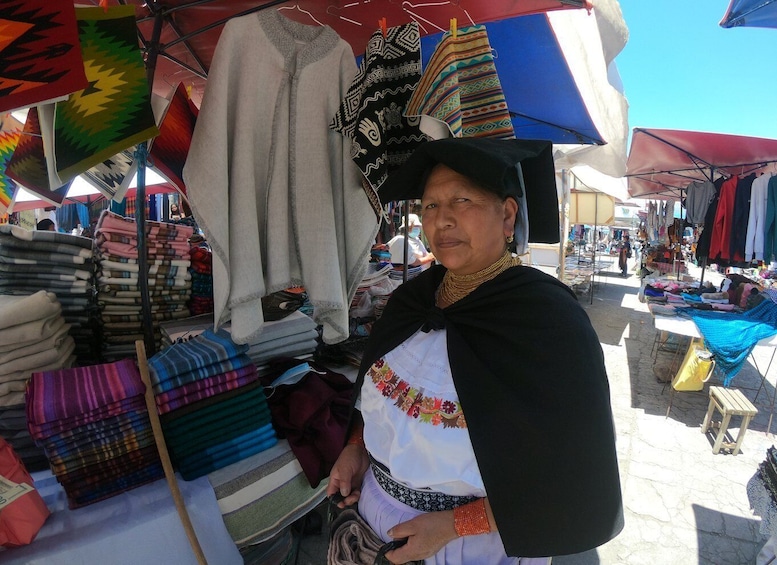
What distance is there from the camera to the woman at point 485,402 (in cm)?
105

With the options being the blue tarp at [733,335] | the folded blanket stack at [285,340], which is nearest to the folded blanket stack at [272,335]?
the folded blanket stack at [285,340]

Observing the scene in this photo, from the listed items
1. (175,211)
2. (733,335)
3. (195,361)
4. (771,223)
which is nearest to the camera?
(195,361)

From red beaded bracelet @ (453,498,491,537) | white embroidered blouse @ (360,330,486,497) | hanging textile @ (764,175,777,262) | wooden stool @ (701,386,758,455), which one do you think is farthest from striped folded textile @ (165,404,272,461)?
hanging textile @ (764,175,777,262)

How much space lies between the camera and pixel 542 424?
3.47ft

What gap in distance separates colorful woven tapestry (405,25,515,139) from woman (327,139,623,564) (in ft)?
1.10

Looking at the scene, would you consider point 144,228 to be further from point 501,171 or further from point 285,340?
point 501,171

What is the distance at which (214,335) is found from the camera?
1.70m

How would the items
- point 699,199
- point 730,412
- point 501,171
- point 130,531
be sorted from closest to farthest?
point 501,171
point 130,531
point 730,412
point 699,199

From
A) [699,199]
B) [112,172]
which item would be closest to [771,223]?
[699,199]

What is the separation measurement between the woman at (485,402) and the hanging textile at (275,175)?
1.40 ft

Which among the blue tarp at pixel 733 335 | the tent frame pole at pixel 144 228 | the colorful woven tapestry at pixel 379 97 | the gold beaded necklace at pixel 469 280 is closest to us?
the gold beaded necklace at pixel 469 280

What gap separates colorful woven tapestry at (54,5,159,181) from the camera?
1312 mm

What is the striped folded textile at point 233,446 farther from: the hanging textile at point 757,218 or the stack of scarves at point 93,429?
the hanging textile at point 757,218

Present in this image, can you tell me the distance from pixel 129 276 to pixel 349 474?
4.61 feet
